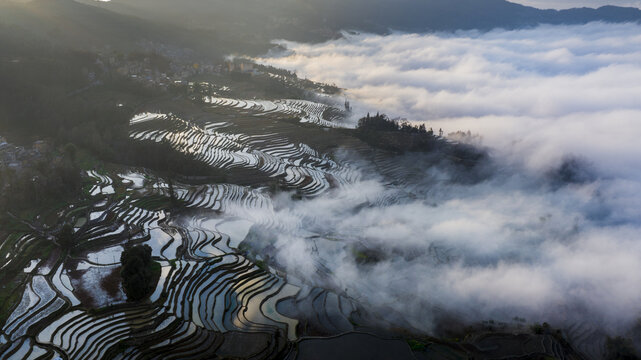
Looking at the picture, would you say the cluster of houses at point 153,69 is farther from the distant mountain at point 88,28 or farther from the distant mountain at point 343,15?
the distant mountain at point 343,15

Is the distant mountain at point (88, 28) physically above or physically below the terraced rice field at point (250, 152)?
above

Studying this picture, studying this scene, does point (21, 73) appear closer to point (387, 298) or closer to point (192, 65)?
point (192, 65)

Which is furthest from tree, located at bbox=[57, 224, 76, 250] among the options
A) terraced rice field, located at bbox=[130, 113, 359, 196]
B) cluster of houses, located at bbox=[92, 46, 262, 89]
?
cluster of houses, located at bbox=[92, 46, 262, 89]

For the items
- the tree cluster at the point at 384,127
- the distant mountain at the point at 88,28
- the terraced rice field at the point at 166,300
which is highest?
the distant mountain at the point at 88,28

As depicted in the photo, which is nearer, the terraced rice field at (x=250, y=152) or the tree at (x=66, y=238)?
the tree at (x=66, y=238)

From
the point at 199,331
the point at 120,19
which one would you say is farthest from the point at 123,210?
the point at 120,19

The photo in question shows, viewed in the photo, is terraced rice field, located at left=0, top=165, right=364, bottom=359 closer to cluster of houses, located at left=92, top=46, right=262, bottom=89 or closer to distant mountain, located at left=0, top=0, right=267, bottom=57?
cluster of houses, located at left=92, top=46, right=262, bottom=89

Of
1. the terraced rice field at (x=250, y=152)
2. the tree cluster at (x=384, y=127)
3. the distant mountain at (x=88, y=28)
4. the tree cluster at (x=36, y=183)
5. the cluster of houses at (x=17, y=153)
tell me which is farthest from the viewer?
the distant mountain at (x=88, y=28)

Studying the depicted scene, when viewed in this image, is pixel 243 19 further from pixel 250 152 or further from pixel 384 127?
pixel 250 152

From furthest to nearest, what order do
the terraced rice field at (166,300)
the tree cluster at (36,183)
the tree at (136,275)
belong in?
the tree cluster at (36,183) < the tree at (136,275) < the terraced rice field at (166,300)

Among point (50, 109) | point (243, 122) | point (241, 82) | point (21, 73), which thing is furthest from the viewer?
point (241, 82)

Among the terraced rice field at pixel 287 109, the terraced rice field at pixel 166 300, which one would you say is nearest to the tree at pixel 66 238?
the terraced rice field at pixel 166 300
